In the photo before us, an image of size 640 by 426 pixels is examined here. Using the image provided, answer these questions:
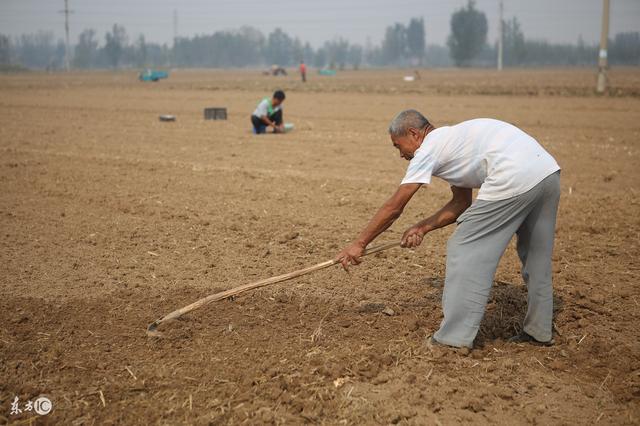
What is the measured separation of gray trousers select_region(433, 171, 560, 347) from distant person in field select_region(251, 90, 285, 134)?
440 inches

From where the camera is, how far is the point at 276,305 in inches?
219

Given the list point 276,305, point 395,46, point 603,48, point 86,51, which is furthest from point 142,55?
point 276,305

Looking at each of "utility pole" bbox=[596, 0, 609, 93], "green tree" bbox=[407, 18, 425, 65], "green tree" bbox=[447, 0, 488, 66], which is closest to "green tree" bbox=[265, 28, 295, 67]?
"green tree" bbox=[407, 18, 425, 65]

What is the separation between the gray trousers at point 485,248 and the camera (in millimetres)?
4309

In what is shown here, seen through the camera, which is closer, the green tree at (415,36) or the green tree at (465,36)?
the green tree at (465,36)

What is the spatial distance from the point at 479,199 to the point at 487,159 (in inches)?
10.8

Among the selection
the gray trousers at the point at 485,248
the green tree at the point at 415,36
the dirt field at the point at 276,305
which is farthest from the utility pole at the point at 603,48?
the green tree at the point at 415,36

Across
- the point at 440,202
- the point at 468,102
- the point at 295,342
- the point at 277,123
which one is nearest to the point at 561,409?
the point at 295,342

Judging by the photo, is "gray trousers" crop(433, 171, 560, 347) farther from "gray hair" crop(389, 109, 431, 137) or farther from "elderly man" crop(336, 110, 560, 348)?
"gray hair" crop(389, 109, 431, 137)

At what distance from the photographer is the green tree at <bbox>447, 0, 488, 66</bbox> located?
13425cm

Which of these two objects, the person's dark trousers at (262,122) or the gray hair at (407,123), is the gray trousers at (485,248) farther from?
the person's dark trousers at (262,122)

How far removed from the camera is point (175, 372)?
4.42 meters

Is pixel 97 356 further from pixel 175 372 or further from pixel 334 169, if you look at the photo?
pixel 334 169

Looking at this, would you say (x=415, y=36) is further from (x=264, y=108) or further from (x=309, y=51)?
(x=264, y=108)
